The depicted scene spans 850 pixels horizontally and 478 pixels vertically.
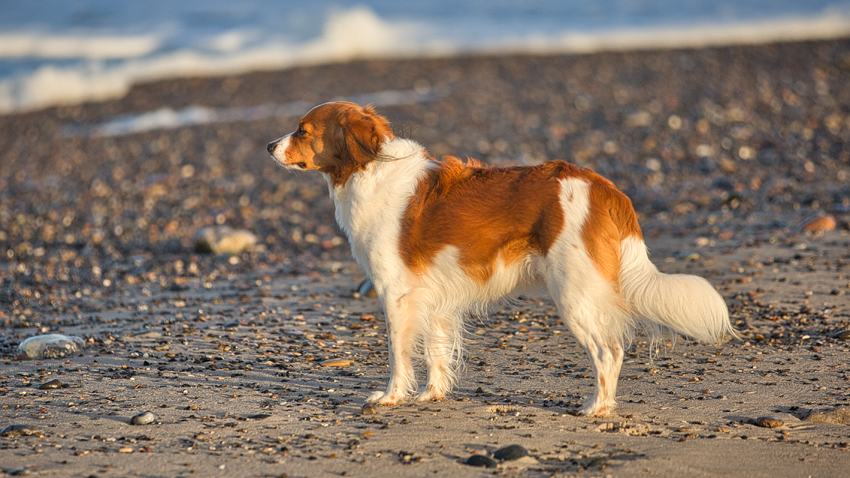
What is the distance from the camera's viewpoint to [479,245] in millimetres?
4375

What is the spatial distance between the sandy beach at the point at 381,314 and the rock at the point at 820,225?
3 cm

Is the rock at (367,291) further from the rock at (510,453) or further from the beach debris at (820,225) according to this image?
the beach debris at (820,225)

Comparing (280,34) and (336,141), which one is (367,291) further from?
(280,34)

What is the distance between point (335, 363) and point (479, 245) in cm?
153

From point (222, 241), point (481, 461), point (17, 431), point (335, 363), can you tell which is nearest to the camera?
point (481, 461)

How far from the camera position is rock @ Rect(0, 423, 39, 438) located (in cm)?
402

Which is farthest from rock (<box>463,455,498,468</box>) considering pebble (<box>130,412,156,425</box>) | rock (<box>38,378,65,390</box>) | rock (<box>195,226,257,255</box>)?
rock (<box>195,226,257,255</box>)

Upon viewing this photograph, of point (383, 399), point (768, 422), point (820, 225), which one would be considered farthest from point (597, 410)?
point (820, 225)

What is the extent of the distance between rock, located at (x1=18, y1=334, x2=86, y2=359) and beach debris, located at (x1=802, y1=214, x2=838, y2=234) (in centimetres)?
653

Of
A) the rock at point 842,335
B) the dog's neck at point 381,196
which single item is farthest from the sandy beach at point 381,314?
the dog's neck at point 381,196

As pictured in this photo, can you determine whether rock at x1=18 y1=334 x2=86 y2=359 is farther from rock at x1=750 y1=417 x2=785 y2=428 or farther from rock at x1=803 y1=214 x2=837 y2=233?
rock at x1=803 y1=214 x2=837 y2=233

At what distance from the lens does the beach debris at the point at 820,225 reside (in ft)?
25.5

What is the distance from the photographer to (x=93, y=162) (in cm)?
1302

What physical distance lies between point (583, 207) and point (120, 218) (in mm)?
7539
